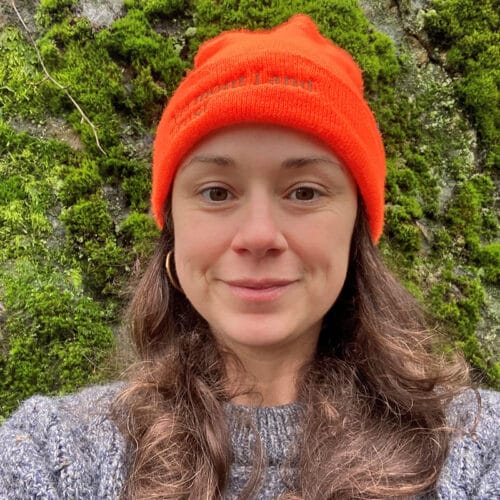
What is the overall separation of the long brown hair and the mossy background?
0.31m

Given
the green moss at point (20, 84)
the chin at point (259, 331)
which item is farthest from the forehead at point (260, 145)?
the green moss at point (20, 84)

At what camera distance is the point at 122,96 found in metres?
2.21

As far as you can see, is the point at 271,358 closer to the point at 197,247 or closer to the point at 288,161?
the point at 197,247

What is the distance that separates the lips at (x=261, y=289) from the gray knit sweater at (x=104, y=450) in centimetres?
42

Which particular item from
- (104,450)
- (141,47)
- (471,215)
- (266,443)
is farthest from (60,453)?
(471,215)

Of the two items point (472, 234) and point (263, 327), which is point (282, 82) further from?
point (472, 234)

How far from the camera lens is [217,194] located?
1530mm

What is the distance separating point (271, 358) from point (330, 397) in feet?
0.71

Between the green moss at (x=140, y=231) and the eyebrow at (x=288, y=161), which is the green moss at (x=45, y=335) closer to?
the green moss at (x=140, y=231)

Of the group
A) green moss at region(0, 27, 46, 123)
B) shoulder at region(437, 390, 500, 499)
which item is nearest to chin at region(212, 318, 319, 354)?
shoulder at region(437, 390, 500, 499)

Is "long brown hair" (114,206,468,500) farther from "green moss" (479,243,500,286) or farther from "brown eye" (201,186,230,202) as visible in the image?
"green moss" (479,243,500,286)

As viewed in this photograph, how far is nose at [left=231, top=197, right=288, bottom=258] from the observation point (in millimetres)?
1425

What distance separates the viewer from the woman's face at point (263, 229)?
1455 mm

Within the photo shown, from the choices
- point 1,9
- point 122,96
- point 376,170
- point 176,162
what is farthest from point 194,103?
point 1,9
